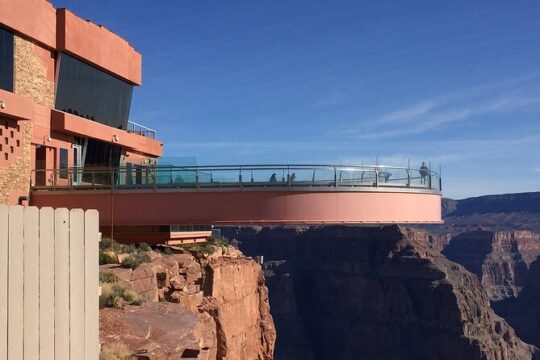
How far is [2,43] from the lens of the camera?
23641mm

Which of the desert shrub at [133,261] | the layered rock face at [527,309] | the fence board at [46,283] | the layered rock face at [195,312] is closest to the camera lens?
the fence board at [46,283]

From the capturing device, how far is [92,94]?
29.9 meters

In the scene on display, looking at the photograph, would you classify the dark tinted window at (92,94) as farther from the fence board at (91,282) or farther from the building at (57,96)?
the fence board at (91,282)

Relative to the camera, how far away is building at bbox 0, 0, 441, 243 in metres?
22.5

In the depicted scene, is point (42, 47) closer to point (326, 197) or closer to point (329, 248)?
point (326, 197)

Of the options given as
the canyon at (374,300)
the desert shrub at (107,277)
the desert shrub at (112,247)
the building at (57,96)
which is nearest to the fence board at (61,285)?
the desert shrub at (107,277)

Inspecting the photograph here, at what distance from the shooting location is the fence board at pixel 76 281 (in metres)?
8.41

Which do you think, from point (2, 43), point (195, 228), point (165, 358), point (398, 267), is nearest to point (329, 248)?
point (398, 267)

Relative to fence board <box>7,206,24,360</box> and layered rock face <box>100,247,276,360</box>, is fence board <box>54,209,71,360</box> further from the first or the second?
layered rock face <box>100,247,276,360</box>

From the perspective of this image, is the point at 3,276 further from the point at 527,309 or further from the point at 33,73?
the point at 527,309

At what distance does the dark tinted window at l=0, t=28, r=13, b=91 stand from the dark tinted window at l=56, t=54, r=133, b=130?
3.18 meters

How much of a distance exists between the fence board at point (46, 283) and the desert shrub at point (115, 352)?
7.14ft

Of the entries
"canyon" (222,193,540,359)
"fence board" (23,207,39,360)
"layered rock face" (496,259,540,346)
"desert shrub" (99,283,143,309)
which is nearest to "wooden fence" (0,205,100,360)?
"fence board" (23,207,39,360)

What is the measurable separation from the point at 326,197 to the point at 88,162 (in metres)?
12.8
